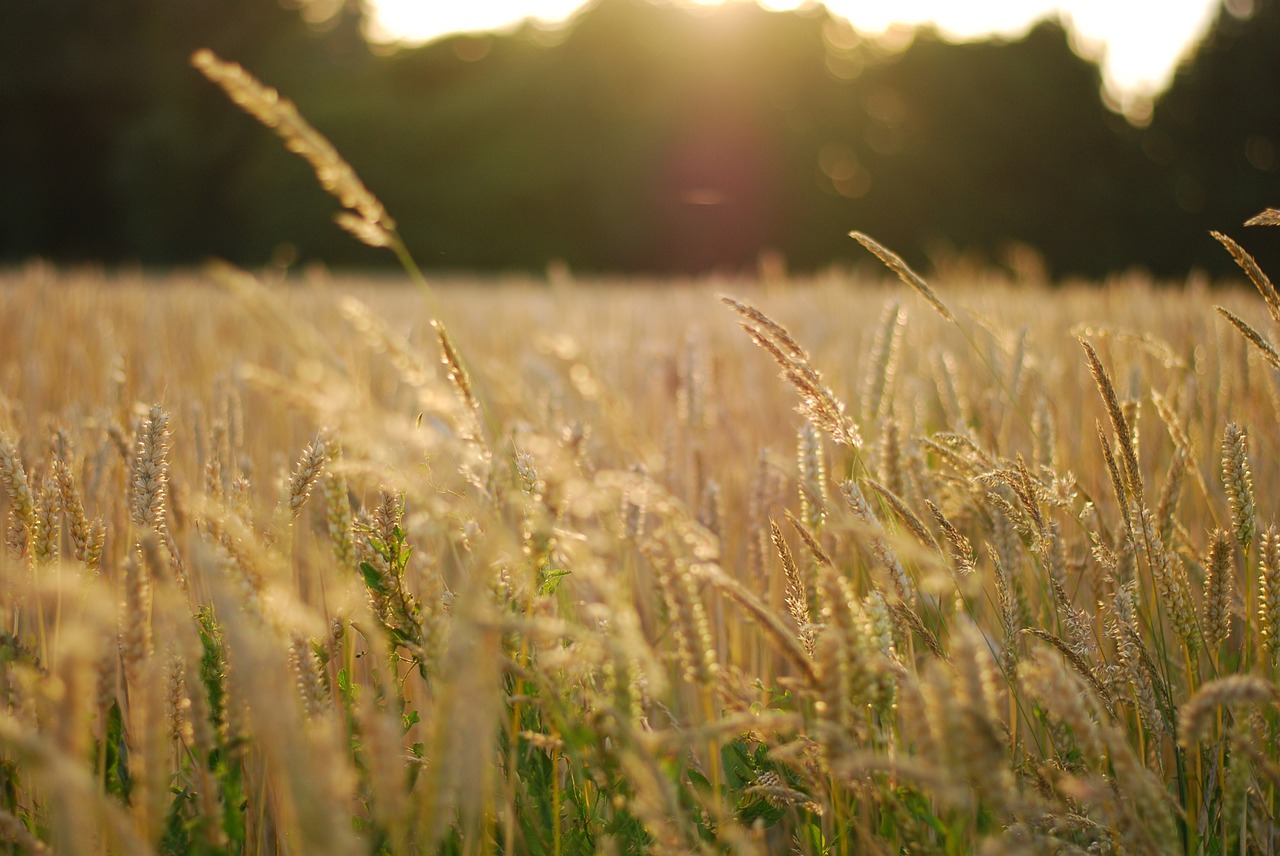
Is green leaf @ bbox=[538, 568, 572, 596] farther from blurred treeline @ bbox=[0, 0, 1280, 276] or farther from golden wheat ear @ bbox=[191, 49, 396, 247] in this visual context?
blurred treeline @ bbox=[0, 0, 1280, 276]

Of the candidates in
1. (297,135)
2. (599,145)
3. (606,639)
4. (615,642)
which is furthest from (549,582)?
(599,145)

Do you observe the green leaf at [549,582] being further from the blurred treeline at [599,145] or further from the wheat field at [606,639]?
the blurred treeline at [599,145]

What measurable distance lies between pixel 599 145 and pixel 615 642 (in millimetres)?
16611

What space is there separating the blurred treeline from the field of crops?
1397cm

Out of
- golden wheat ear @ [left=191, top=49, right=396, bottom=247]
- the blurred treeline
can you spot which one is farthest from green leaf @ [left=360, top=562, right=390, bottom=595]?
the blurred treeline

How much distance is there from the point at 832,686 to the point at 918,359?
2063mm

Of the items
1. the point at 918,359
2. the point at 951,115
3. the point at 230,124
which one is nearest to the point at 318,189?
the point at 230,124

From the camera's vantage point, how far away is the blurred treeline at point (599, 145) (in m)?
14.4

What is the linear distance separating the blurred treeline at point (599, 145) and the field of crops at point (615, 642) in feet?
45.8

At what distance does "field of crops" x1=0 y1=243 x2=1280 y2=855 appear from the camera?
518mm

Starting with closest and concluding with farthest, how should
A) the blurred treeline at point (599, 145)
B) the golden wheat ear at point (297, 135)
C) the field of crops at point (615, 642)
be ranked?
1. the field of crops at point (615, 642)
2. the golden wheat ear at point (297, 135)
3. the blurred treeline at point (599, 145)

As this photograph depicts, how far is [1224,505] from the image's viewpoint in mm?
1357

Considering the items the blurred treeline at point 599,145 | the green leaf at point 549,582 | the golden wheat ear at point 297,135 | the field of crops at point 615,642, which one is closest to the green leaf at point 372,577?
the field of crops at point 615,642

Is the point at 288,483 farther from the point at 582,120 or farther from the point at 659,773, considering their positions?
the point at 582,120
